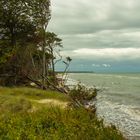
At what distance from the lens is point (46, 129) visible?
16531 millimetres

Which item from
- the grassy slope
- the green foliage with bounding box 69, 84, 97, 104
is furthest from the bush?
the grassy slope

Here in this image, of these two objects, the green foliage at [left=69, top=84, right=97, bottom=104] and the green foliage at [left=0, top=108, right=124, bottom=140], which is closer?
the green foliage at [left=0, top=108, right=124, bottom=140]

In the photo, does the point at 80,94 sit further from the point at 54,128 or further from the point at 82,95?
the point at 54,128

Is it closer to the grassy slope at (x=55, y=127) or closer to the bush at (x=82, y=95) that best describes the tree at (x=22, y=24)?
the bush at (x=82, y=95)

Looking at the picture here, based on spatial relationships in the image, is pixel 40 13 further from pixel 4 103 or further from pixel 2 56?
pixel 4 103

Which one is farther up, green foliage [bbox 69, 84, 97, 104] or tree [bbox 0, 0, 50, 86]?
tree [bbox 0, 0, 50, 86]

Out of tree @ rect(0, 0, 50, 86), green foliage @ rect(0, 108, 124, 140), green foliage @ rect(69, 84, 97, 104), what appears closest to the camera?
green foliage @ rect(0, 108, 124, 140)

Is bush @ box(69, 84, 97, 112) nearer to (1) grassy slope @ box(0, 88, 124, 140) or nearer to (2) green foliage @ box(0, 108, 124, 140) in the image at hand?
(1) grassy slope @ box(0, 88, 124, 140)

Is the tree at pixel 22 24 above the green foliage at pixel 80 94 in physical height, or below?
above

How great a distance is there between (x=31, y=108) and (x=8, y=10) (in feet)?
86.8

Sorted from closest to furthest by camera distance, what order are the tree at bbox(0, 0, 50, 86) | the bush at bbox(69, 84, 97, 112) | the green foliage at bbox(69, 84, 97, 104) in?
the bush at bbox(69, 84, 97, 112)
the green foliage at bbox(69, 84, 97, 104)
the tree at bbox(0, 0, 50, 86)

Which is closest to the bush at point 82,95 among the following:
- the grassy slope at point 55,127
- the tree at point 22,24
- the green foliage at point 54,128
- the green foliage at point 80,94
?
the green foliage at point 80,94

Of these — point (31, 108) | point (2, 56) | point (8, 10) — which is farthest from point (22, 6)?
point (31, 108)

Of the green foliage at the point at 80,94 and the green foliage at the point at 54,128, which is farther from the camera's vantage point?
the green foliage at the point at 80,94
